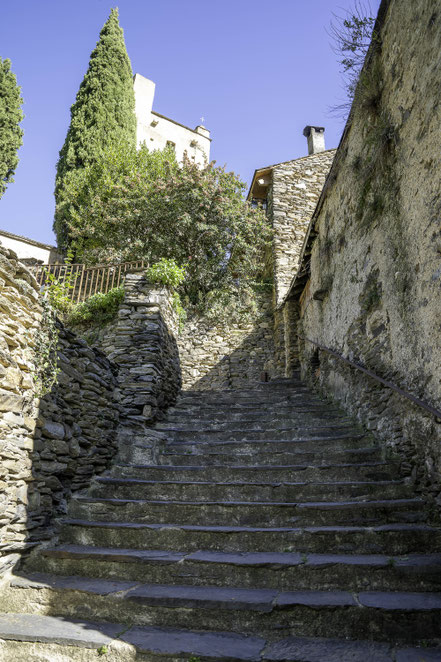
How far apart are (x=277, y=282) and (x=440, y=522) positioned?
26.5 ft

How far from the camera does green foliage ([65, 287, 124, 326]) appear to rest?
690 centimetres

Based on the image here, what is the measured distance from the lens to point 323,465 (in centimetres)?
405

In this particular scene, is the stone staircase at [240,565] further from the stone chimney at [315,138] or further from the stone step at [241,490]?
the stone chimney at [315,138]

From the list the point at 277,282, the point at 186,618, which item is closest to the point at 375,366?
the point at 186,618

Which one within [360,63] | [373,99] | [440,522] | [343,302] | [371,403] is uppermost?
[360,63]

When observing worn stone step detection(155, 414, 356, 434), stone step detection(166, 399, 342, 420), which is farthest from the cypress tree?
worn stone step detection(155, 414, 356, 434)

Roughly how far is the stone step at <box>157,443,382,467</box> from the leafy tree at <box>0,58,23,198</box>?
9506 mm

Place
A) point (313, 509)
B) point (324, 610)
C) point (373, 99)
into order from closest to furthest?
point (324, 610)
point (313, 509)
point (373, 99)

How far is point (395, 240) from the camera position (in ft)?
13.1

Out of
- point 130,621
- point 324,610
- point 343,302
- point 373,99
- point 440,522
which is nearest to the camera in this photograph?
point 324,610

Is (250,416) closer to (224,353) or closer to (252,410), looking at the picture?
→ (252,410)

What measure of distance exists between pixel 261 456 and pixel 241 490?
650 millimetres

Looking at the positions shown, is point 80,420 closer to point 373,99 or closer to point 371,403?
point 371,403

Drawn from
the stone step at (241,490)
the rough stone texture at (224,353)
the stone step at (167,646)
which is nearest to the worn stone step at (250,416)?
the stone step at (241,490)
